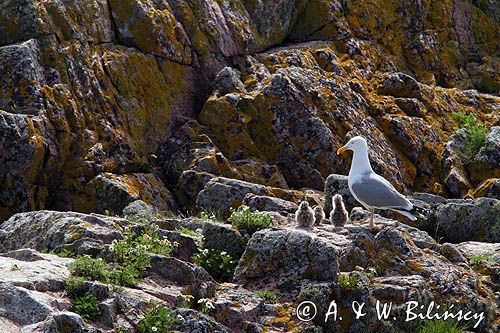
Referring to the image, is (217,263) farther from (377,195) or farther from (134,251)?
(377,195)

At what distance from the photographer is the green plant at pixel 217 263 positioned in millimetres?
12414

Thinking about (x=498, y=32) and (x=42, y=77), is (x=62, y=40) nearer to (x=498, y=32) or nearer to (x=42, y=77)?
(x=42, y=77)

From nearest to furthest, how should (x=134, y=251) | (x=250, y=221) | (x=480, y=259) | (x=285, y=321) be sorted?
(x=285, y=321), (x=134, y=251), (x=250, y=221), (x=480, y=259)

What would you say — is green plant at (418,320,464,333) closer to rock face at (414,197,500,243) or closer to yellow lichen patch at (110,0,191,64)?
rock face at (414,197,500,243)

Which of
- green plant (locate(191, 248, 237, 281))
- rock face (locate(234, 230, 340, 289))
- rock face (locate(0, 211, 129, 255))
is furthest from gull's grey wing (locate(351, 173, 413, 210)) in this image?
rock face (locate(0, 211, 129, 255))

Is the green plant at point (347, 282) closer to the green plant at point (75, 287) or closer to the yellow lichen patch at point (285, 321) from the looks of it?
the yellow lichen patch at point (285, 321)

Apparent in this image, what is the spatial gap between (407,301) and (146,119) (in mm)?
8619

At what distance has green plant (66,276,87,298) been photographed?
10.0 metres

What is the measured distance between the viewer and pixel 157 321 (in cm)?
1001

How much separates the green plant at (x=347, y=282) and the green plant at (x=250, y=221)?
5.77ft

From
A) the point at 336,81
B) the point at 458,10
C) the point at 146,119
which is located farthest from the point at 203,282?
the point at 458,10

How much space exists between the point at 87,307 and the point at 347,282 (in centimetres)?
369

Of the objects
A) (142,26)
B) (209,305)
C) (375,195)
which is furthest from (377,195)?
(142,26)

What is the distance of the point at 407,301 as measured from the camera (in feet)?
39.5
